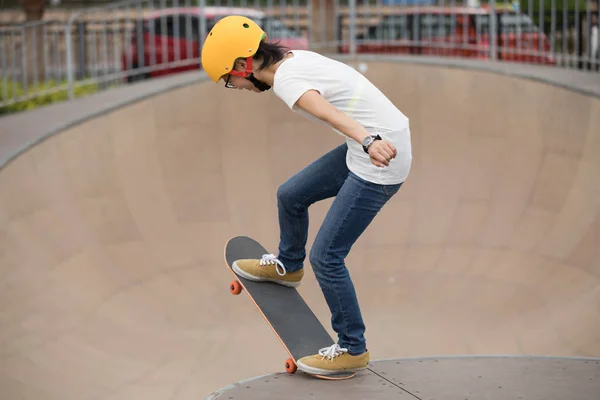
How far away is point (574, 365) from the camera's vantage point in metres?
4.48

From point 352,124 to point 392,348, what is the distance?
10.6 ft

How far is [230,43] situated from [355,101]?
2.15 ft

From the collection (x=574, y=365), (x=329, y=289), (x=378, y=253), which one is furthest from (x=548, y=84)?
(x=329, y=289)

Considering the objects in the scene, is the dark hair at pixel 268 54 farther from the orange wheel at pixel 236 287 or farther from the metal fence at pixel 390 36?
the metal fence at pixel 390 36

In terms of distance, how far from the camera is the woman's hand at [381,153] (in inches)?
141

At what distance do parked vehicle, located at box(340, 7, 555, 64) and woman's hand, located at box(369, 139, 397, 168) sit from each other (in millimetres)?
7437

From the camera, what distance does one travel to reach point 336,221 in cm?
407

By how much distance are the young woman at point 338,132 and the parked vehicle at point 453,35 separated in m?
6.95

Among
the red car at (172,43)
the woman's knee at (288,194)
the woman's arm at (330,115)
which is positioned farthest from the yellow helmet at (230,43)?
the red car at (172,43)

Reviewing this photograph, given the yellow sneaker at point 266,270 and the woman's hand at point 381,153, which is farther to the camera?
the yellow sneaker at point 266,270

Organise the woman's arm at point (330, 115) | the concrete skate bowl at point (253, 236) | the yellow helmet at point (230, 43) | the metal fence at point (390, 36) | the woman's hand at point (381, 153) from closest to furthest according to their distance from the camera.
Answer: the woman's hand at point (381, 153) < the woman's arm at point (330, 115) < the yellow helmet at point (230, 43) < the concrete skate bowl at point (253, 236) < the metal fence at point (390, 36)

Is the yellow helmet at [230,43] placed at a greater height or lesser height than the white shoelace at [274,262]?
greater

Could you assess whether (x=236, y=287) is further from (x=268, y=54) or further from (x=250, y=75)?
(x=268, y=54)

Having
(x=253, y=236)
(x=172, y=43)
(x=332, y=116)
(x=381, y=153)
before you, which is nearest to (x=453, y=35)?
(x=172, y=43)
